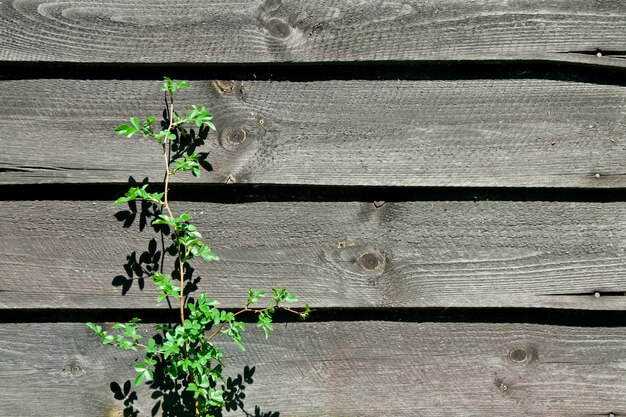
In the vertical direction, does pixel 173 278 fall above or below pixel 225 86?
below

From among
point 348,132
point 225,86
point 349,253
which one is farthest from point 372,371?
point 225,86

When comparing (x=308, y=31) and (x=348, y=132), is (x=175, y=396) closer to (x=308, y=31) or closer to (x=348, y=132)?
(x=348, y=132)

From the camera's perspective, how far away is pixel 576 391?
1.45 metres

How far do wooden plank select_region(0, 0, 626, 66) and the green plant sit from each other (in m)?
0.13

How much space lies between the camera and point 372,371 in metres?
1.46

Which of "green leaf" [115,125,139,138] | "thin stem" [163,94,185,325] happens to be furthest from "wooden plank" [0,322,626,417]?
"green leaf" [115,125,139,138]

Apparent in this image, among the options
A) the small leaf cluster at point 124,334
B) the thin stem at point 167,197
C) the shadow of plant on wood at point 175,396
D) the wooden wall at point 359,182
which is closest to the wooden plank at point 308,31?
the wooden wall at point 359,182

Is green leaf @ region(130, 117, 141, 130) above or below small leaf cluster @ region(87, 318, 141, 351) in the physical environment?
above

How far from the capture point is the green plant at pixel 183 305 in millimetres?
1329

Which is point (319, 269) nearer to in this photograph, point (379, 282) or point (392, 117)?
point (379, 282)

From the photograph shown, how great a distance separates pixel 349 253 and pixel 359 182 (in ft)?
0.52

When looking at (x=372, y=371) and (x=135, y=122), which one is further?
(x=372, y=371)

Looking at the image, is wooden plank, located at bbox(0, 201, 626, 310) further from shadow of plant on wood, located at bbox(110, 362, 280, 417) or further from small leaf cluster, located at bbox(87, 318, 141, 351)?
shadow of plant on wood, located at bbox(110, 362, 280, 417)

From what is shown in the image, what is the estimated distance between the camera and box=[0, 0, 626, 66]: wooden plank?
1360 mm
